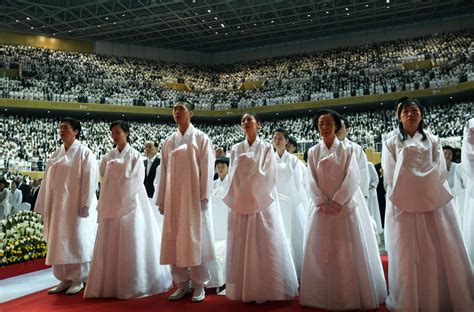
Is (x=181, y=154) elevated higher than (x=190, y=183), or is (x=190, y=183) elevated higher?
(x=181, y=154)

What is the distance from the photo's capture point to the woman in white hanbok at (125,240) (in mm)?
4582

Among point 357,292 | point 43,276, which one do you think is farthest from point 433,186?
point 43,276

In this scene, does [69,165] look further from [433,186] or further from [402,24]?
[402,24]

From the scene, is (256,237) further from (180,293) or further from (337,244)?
(180,293)

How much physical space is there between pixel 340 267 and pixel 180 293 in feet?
5.34

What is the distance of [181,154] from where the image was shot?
4.52 m

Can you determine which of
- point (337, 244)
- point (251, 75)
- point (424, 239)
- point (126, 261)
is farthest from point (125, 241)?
point (251, 75)

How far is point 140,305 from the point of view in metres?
4.20

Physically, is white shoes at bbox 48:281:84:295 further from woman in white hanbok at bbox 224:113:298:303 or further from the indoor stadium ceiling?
the indoor stadium ceiling

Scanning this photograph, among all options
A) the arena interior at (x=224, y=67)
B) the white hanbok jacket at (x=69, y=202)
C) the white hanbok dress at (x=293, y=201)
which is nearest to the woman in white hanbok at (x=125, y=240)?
the white hanbok jacket at (x=69, y=202)

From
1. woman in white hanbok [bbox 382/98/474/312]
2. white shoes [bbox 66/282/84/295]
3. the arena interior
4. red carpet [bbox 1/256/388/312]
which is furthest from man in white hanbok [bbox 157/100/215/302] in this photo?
the arena interior

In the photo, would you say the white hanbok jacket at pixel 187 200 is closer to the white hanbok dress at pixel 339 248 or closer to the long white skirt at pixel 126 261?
the long white skirt at pixel 126 261

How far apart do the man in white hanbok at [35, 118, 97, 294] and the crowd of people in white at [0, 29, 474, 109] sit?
62.6 feet

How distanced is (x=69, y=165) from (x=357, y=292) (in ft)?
10.9
